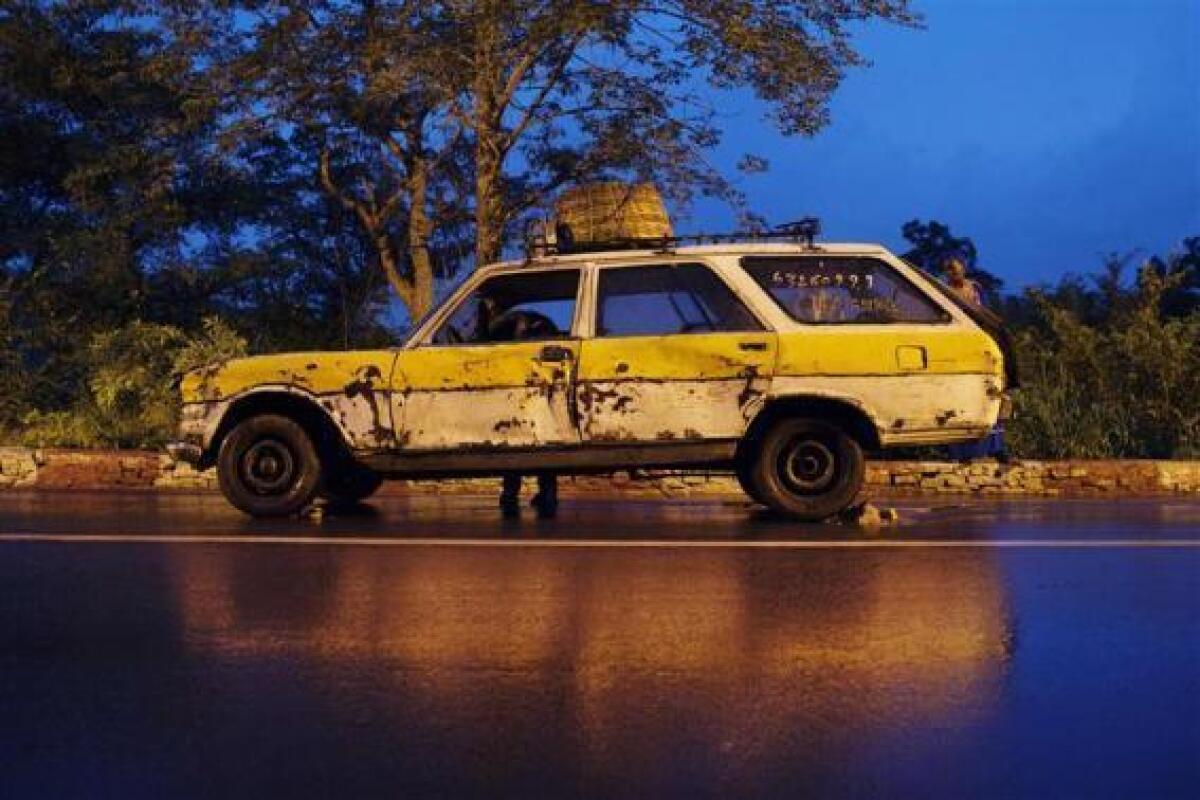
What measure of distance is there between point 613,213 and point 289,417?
4.30 metres

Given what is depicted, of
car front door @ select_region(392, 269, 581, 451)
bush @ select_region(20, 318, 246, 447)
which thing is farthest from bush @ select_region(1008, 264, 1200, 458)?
bush @ select_region(20, 318, 246, 447)

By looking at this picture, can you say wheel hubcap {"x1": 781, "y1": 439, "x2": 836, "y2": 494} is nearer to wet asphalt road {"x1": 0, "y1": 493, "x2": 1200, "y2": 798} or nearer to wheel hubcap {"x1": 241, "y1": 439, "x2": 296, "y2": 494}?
wet asphalt road {"x1": 0, "y1": 493, "x2": 1200, "y2": 798}

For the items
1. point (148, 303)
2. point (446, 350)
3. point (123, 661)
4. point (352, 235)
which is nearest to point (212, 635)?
point (123, 661)

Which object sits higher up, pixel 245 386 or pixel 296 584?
pixel 245 386

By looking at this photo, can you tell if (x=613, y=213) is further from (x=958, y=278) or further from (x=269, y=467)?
(x=269, y=467)

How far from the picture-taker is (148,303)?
17.5 metres

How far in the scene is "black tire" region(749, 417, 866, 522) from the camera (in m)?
9.02

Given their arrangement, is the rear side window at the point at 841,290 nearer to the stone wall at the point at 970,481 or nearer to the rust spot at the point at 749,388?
the rust spot at the point at 749,388

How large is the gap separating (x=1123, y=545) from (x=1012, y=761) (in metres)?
4.22

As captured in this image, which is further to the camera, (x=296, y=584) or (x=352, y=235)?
(x=352, y=235)

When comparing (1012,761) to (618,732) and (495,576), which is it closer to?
(618,732)

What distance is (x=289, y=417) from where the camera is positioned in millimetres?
9586

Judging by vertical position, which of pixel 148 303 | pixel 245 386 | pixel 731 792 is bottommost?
pixel 731 792

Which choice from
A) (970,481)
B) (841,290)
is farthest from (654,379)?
(970,481)
